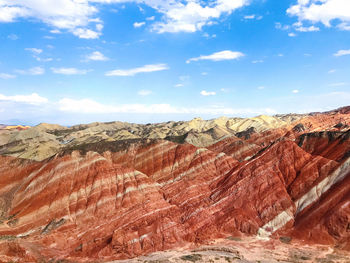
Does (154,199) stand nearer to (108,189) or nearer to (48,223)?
(108,189)

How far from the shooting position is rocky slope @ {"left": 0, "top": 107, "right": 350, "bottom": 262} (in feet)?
158

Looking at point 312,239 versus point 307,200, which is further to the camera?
point 307,200

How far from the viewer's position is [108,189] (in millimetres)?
64438

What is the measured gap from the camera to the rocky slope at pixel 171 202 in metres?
48.2

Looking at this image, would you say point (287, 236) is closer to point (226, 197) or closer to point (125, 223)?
point (226, 197)

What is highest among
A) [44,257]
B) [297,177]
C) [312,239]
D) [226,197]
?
[297,177]

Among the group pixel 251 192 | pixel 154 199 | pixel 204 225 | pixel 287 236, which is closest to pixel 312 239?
pixel 287 236

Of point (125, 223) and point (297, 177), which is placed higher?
point (297, 177)

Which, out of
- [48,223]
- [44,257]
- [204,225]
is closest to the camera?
[44,257]

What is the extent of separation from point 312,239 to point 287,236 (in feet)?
13.7

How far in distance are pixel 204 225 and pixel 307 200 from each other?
2146 centimetres

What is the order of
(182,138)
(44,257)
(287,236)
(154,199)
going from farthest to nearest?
(182,138) → (154,199) → (287,236) → (44,257)

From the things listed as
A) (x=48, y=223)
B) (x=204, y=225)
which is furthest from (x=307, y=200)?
(x=48, y=223)

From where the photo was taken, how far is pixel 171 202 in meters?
62.4
